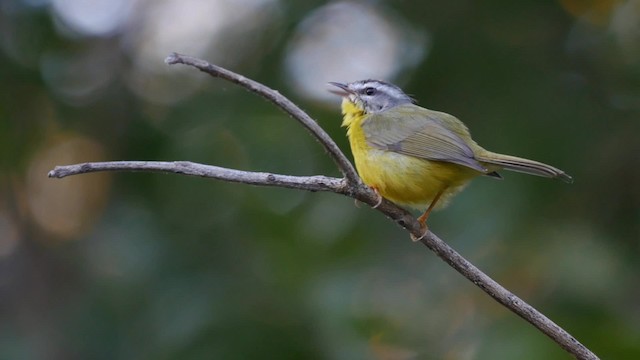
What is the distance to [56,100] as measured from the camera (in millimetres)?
7082

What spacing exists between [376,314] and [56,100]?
3.23 m

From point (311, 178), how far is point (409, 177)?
1.20 metres

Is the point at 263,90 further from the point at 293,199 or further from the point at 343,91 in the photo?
the point at 293,199

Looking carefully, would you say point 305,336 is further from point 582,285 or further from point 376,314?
point 582,285

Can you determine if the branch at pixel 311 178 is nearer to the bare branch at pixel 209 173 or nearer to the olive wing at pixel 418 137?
the bare branch at pixel 209 173

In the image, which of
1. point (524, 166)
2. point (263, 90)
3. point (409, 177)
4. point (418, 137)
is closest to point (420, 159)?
point (409, 177)

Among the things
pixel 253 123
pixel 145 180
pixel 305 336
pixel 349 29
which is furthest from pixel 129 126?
pixel 305 336

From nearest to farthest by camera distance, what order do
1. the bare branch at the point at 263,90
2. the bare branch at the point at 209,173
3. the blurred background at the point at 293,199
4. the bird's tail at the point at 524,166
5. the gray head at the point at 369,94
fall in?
the bare branch at the point at 263,90 < the bare branch at the point at 209,173 < the bird's tail at the point at 524,166 < the gray head at the point at 369,94 < the blurred background at the point at 293,199

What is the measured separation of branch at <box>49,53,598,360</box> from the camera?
238 centimetres

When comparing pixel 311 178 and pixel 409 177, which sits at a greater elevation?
pixel 409 177

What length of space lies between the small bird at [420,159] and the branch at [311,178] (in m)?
0.78

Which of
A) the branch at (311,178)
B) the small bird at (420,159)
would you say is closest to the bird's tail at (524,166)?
the small bird at (420,159)

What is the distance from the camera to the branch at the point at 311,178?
2.38 metres

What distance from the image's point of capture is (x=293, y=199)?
249 inches
